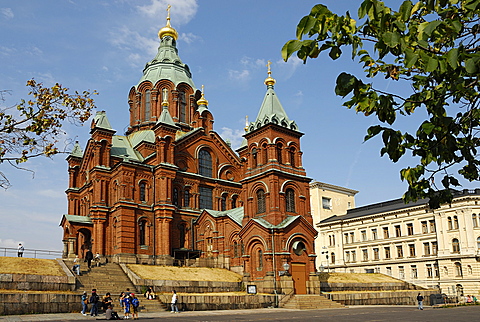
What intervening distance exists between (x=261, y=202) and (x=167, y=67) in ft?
85.8

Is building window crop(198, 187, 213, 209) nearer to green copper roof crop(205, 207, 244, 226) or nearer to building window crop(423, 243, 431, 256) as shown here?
green copper roof crop(205, 207, 244, 226)

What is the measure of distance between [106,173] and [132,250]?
27.6ft

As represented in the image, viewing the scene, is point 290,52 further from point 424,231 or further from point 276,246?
point 424,231

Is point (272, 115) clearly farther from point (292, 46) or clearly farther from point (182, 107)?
point (292, 46)

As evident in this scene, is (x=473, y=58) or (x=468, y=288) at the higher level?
(x=473, y=58)

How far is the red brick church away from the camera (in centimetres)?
3881

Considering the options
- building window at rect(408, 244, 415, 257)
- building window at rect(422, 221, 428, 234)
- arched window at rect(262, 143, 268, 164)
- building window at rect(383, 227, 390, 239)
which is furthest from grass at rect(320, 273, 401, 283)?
building window at rect(383, 227, 390, 239)

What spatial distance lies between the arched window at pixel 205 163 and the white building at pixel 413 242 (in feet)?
65.2

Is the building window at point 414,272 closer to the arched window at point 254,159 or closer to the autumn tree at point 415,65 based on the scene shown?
the arched window at point 254,159

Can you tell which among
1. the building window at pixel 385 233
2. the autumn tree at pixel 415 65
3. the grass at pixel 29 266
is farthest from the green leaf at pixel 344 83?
the building window at pixel 385 233

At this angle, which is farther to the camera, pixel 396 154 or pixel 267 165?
pixel 267 165

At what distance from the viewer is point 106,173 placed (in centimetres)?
4588

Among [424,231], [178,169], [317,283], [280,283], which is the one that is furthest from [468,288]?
[178,169]

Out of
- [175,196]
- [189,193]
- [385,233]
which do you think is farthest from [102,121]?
[385,233]
